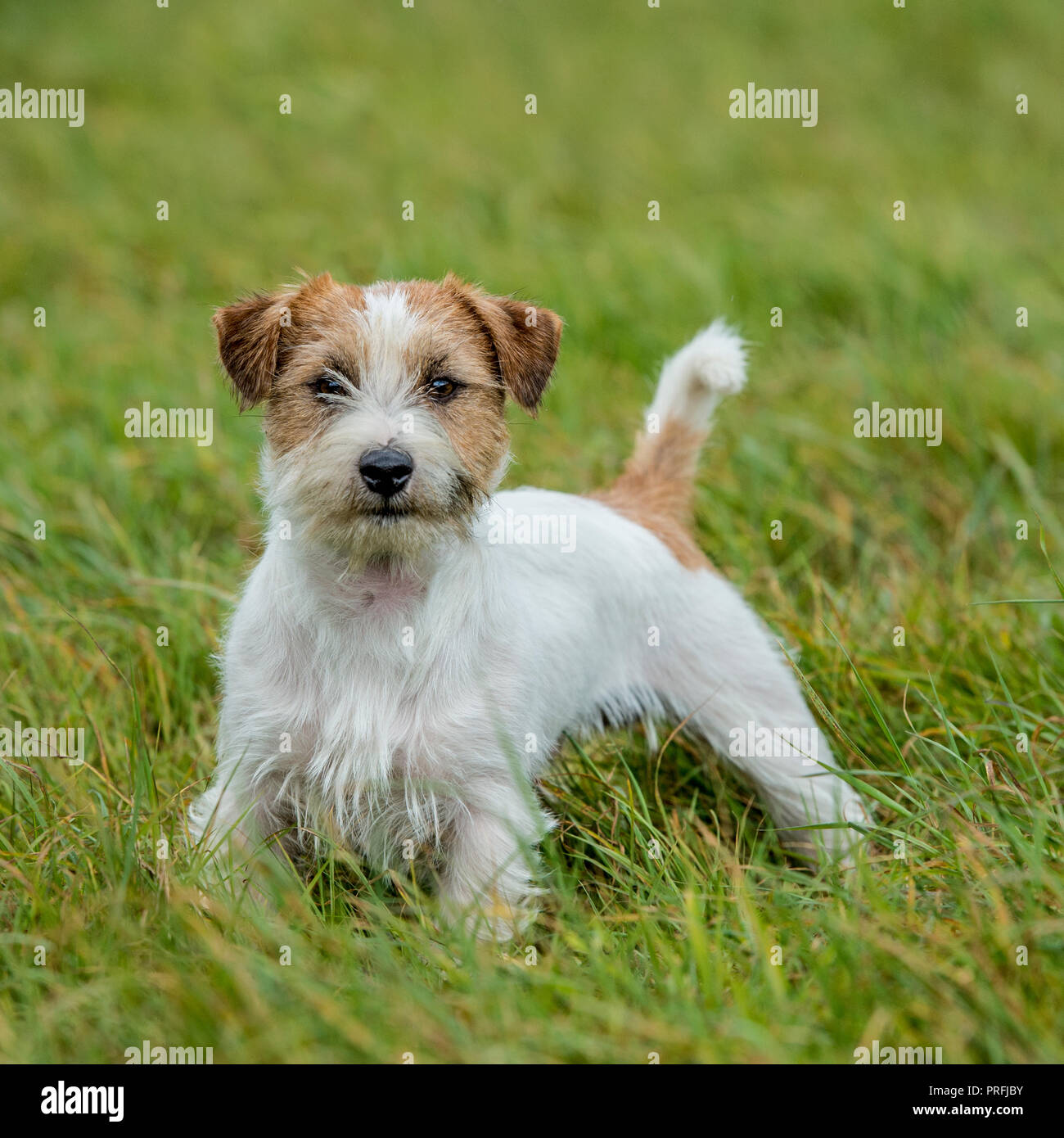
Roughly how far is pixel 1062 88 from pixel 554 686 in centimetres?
1051

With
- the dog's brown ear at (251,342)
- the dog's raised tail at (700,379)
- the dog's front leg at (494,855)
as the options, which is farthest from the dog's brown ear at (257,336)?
the dog's raised tail at (700,379)

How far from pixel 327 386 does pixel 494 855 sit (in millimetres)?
1306

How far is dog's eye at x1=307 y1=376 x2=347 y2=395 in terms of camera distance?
3.37 metres

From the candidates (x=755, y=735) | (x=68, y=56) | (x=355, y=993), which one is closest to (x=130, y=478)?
(x=755, y=735)

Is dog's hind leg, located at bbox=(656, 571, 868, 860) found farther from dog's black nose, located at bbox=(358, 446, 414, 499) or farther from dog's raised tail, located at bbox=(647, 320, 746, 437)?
dog's black nose, located at bbox=(358, 446, 414, 499)

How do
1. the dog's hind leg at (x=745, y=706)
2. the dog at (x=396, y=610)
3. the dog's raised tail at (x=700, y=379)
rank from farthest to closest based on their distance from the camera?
1. the dog's raised tail at (x=700, y=379)
2. the dog's hind leg at (x=745, y=706)
3. the dog at (x=396, y=610)

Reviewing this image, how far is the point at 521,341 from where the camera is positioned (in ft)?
12.0

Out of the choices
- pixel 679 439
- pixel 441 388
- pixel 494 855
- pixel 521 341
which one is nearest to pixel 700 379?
pixel 679 439

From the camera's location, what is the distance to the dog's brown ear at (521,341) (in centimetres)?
362

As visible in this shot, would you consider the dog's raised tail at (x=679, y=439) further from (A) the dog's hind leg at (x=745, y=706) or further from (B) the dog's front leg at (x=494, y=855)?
(B) the dog's front leg at (x=494, y=855)

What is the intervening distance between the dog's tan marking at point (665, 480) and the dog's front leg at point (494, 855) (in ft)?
4.35

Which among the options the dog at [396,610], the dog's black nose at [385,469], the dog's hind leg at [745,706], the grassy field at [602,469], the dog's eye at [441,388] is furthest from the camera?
the dog's hind leg at [745,706]

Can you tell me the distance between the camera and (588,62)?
11828 millimetres

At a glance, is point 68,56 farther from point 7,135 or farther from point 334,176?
point 334,176
